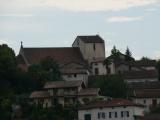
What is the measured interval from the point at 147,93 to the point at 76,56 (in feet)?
66.4

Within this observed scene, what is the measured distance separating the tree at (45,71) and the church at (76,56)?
1.91 meters

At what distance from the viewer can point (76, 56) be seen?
119 meters

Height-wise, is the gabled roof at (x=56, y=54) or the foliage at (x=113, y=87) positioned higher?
the gabled roof at (x=56, y=54)

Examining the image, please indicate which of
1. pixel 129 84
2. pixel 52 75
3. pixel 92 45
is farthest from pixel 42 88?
pixel 92 45

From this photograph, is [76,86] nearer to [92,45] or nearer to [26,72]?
[26,72]

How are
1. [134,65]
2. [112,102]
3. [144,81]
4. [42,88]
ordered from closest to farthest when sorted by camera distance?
[112,102]
[42,88]
[144,81]
[134,65]

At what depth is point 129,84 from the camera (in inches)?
4247

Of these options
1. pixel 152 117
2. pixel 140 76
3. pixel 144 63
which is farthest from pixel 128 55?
pixel 152 117

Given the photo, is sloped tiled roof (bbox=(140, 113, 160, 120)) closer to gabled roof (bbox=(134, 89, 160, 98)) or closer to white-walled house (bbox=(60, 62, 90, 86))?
gabled roof (bbox=(134, 89, 160, 98))

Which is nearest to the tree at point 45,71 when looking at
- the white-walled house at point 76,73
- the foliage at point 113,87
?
the white-walled house at point 76,73

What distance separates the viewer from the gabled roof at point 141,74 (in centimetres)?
11194

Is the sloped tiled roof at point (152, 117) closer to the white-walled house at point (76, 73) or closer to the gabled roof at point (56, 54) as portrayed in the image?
the white-walled house at point (76, 73)

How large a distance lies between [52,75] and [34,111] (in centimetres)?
1076

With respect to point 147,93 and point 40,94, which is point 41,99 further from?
point 147,93
